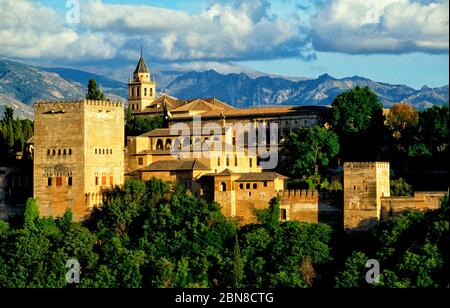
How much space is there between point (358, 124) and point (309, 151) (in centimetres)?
515

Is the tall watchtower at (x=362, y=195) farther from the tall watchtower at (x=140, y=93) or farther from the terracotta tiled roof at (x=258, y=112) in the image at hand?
the tall watchtower at (x=140, y=93)

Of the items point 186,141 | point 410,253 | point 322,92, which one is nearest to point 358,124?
point 186,141

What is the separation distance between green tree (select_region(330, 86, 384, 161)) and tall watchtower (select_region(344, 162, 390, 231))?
11.7 m

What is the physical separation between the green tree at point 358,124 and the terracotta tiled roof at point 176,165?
34.2 feet

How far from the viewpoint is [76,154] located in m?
50.2

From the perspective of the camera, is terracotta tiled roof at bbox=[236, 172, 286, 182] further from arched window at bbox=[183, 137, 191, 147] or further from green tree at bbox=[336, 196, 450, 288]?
arched window at bbox=[183, 137, 191, 147]

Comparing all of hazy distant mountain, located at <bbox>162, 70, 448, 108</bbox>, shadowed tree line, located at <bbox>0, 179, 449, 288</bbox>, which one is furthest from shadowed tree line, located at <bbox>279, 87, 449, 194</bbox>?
hazy distant mountain, located at <bbox>162, 70, 448, 108</bbox>

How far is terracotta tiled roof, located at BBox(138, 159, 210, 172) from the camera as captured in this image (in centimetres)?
5009

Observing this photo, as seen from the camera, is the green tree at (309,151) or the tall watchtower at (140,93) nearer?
the green tree at (309,151)

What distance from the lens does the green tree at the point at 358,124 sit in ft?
191

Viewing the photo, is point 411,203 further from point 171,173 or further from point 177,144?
point 177,144

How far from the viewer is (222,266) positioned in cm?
4572

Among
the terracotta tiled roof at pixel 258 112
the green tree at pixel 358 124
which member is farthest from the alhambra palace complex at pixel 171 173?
the terracotta tiled roof at pixel 258 112
